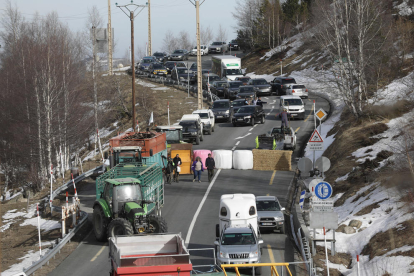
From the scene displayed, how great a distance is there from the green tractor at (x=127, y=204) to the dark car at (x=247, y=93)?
93.4 feet

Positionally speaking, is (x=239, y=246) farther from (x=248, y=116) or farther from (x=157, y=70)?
(x=157, y=70)

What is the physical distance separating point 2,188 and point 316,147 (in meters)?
34.1

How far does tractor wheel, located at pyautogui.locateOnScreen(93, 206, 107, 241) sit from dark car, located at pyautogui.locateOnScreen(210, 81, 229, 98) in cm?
3761

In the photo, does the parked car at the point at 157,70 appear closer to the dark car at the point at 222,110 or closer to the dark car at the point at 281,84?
the dark car at the point at 281,84

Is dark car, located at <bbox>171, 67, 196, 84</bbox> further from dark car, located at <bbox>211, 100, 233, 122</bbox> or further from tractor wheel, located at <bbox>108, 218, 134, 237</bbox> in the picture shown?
tractor wheel, located at <bbox>108, 218, 134, 237</bbox>

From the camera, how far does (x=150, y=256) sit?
38.4 ft

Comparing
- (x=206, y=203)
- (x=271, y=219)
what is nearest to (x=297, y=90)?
(x=206, y=203)

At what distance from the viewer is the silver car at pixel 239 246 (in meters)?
16.5

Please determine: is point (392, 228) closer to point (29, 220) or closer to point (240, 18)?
point (29, 220)

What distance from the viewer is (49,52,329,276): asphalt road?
60.2 feet

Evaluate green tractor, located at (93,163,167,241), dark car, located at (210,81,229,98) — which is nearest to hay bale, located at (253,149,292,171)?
green tractor, located at (93,163,167,241)

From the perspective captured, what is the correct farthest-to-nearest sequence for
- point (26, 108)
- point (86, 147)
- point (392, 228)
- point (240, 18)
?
1. point (240, 18)
2. point (86, 147)
3. point (26, 108)
4. point (392, 228)

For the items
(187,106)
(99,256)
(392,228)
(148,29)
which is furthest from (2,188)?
(148,29)

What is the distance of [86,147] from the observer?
58.1 meters
